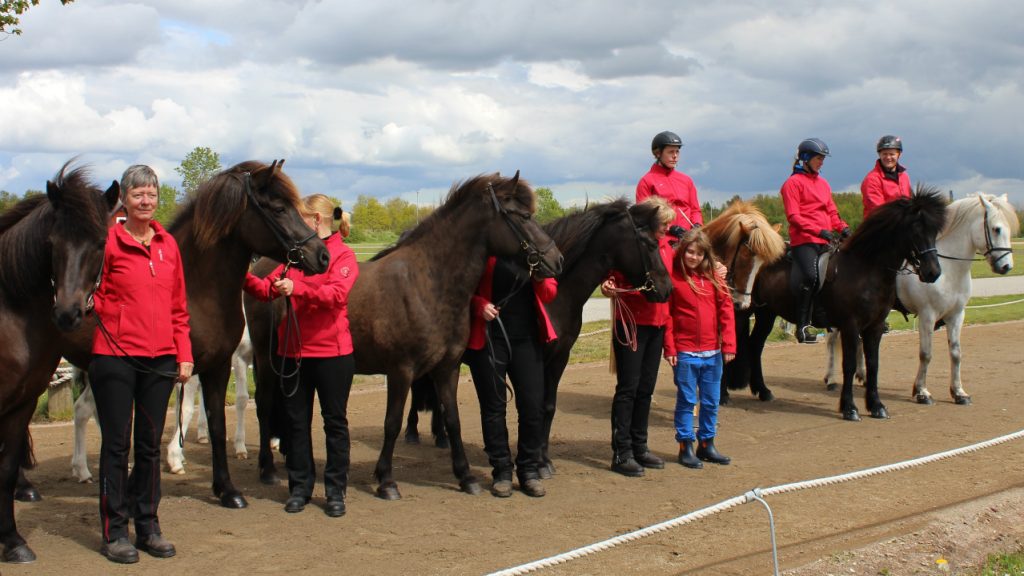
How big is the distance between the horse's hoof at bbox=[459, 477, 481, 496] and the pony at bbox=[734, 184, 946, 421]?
457 cm

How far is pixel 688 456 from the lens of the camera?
7.21 m

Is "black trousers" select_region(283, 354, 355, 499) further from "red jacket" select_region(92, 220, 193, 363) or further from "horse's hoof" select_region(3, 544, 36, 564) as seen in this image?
"horse's hoof" select_region(3, 544, 36, 564)

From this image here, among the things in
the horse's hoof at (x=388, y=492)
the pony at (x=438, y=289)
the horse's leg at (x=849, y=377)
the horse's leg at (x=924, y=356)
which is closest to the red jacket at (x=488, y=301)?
the pony at (x=438, y=289)

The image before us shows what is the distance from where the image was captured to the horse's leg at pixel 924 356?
10047 mm

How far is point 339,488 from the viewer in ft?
19.2

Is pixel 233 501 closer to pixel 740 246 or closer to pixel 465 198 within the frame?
pixel 465 198

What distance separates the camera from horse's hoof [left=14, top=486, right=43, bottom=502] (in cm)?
615

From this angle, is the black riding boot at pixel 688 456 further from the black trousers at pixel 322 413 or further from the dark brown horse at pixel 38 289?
the dark brown horse at pixel 38 289

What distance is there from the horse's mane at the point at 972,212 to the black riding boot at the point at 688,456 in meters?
4.83

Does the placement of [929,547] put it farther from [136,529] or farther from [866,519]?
[136,529]

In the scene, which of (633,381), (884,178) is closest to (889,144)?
(884,178)

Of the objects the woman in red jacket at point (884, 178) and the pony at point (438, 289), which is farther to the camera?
the woman in red jacket at point (884, 178)

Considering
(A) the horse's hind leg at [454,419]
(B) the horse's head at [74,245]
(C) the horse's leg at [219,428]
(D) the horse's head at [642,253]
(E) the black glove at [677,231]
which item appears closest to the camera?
(B) the horse's head at [74,245]

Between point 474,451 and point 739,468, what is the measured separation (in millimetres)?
2241
